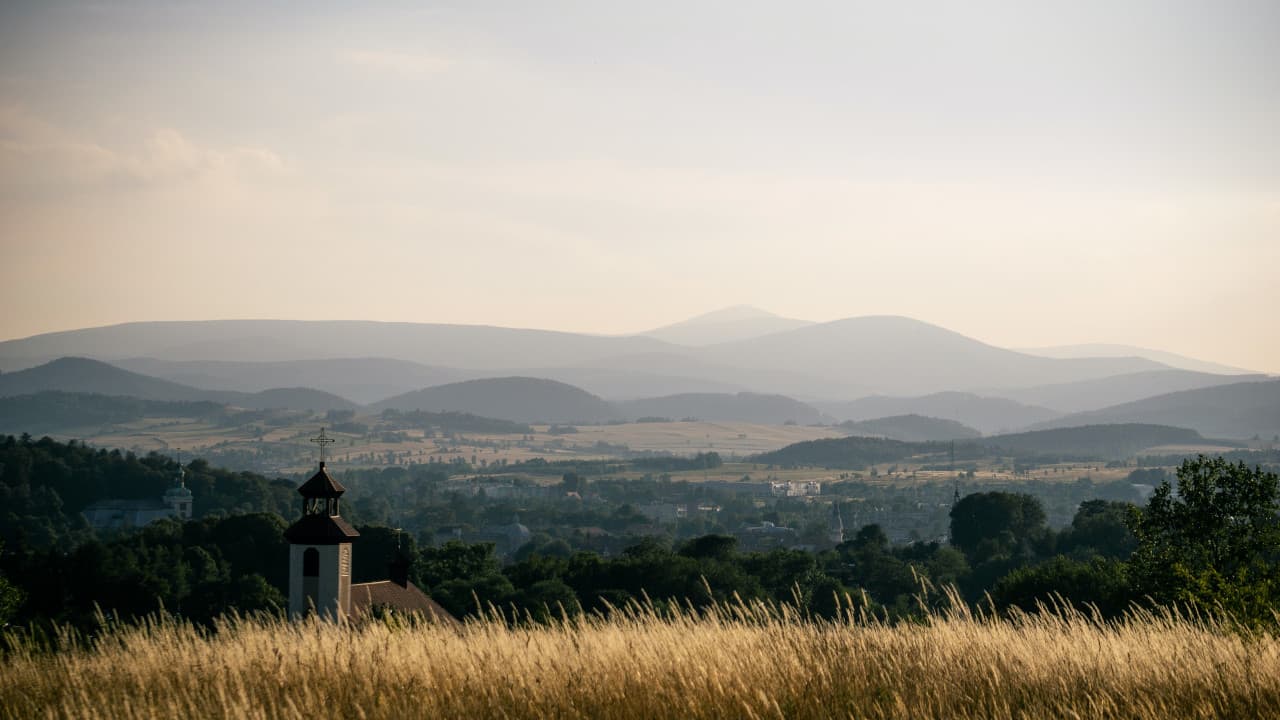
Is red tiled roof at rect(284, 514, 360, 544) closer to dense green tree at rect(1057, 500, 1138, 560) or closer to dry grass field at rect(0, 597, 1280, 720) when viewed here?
dry grass field at rect(0, 597, 1280, 720)

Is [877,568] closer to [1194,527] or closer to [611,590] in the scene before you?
[611,590]

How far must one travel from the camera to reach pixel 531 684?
1213 cm

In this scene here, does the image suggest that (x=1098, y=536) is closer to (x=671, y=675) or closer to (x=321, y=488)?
(x=321, y=488)

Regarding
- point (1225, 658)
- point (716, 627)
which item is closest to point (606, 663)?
point (716, 627)

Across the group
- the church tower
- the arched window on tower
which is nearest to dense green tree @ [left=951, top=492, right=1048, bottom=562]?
the church tower

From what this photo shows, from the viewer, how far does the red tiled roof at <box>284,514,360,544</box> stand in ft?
172

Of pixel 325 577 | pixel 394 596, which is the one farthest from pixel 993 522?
pixel 325 577

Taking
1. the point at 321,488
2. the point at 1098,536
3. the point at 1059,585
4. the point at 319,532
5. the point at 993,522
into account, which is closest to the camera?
the point at 321,488

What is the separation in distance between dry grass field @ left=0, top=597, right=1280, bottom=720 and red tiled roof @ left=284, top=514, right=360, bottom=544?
38060 mm

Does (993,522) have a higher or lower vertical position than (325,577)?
lower

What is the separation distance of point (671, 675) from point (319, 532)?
42.3 metres

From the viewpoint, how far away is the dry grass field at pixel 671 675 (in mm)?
11703

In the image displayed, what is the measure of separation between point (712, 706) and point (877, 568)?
9533cm

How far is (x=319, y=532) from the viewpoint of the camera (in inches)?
2064
